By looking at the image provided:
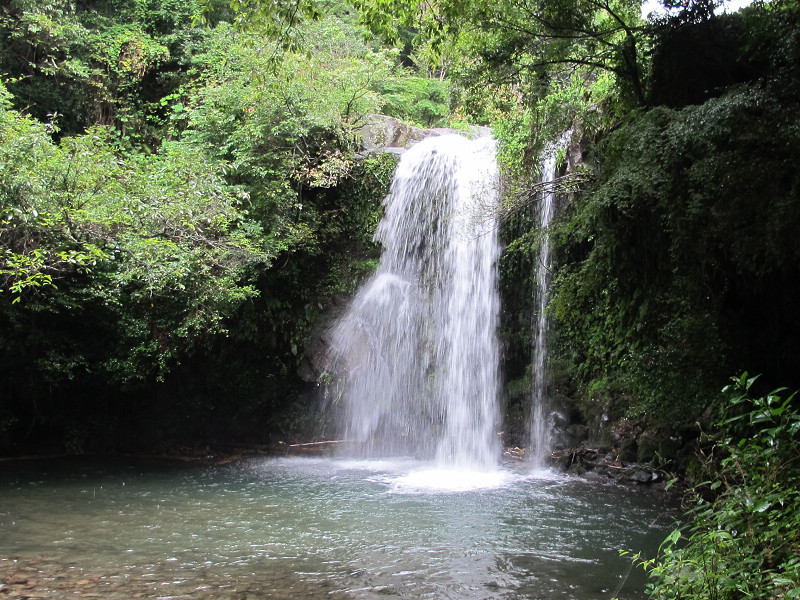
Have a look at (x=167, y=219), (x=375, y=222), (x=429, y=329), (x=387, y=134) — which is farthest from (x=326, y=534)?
(x=387, y=134)

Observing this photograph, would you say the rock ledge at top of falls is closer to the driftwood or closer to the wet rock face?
the driftwood

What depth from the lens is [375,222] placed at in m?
13.2

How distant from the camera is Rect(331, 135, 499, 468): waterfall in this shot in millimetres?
11188

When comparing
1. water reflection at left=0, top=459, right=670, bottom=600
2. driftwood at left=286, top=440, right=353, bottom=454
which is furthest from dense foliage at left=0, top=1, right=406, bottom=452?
water reflection at left=0, top=459, right=670, bottom=600

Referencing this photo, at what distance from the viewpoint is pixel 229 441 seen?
12.7 metres

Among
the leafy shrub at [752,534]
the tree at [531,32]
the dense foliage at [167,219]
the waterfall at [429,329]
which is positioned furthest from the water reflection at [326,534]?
the tree at [531,32]

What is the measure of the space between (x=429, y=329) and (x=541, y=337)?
6.88 feet

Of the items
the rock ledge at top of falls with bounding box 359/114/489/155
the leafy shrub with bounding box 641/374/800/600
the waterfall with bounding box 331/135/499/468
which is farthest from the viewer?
the rock ledge at top of falls with bounding box 359/114/489/155

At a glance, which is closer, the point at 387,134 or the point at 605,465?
the point at 605,465

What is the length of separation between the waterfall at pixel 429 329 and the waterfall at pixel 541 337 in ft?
2.33

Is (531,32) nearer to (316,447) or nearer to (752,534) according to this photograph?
(752,534)

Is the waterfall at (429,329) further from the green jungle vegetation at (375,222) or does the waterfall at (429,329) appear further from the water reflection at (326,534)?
the water reflection at (326,534)

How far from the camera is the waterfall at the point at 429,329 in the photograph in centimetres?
1119

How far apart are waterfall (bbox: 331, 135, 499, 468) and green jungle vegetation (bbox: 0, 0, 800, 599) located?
492 millimetres
